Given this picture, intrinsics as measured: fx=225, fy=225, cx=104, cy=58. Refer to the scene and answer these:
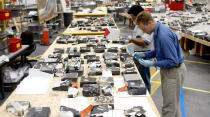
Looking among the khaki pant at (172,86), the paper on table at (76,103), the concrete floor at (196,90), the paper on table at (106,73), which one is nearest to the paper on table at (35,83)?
the paper on table at (76,103)

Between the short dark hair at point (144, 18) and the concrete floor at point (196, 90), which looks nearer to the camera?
the short dark hair at point (144, 18)

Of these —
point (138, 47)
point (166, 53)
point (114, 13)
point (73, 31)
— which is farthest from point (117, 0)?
point (166, 53)

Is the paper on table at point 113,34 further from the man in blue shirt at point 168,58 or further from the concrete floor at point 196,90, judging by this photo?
the man in blue shirt at point 168,58

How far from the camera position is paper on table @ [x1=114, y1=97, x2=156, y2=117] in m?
2.21

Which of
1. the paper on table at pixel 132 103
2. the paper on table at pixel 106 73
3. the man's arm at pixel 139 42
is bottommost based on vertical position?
the paper on table at pixel 132 103

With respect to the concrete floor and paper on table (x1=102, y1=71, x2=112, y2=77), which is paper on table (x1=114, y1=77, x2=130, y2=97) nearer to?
paper on table (x1=102, y1=71, x2=112, y2=77)

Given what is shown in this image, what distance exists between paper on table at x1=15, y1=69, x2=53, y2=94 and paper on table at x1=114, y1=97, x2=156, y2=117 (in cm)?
88

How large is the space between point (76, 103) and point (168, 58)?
1128mm

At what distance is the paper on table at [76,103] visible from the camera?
218cm

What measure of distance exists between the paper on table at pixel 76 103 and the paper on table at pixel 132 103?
315 mm

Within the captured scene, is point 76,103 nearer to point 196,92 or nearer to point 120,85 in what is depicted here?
point 120,85

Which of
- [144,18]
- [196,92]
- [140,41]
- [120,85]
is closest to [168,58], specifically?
[144,18]

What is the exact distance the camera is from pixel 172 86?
2715 mm

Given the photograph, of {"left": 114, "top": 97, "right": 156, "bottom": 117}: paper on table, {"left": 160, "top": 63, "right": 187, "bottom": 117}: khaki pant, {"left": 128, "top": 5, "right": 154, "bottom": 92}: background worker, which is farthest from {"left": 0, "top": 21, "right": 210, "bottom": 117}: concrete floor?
{"left": 114, "top": 97, "right": 156, "bottom": 117}: paper on table
